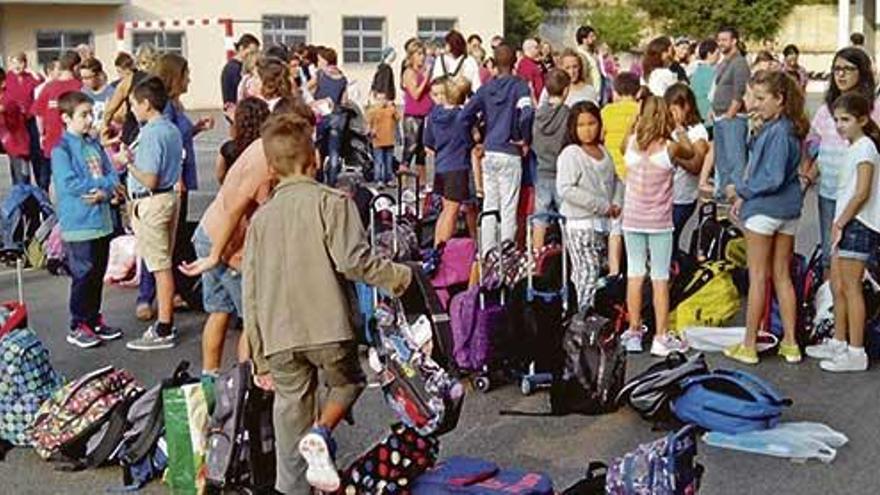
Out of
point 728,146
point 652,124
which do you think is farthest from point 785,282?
point 728,146

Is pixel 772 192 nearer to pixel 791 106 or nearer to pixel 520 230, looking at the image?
pixel 791 106

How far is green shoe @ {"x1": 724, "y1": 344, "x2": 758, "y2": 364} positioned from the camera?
24.3ft

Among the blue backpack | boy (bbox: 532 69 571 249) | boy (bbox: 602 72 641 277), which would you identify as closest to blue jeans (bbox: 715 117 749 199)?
boy (bbox: 602 72 641 277)

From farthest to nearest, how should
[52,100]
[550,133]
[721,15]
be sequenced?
1. [721,15]
2. [52,100]
3. [550,133]

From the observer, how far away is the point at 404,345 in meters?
5.07

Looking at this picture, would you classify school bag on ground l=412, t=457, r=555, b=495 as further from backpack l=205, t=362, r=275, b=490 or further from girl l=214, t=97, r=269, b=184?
girl l=214, t=97, r=269, b=184

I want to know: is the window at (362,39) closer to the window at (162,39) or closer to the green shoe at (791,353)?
the window at (162,39)

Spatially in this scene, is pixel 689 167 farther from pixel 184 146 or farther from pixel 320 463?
pixel 320 463

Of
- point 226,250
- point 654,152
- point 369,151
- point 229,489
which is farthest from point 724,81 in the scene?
point 229,489

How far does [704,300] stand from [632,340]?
2.62 ft

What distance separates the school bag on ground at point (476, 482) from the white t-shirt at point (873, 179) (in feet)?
10.0

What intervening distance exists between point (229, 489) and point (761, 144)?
354 centimetres

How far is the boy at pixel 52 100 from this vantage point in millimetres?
12008

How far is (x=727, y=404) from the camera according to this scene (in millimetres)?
6043
